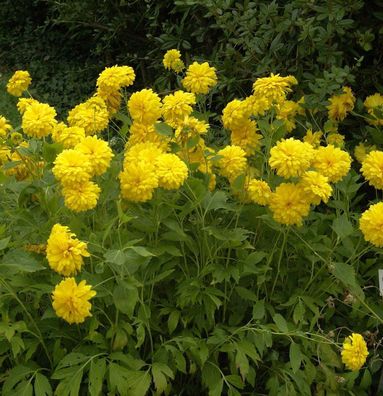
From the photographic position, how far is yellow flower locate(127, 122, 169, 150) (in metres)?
2.33

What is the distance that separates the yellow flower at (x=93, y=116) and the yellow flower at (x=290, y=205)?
684mm

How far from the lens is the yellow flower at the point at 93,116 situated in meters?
2.38

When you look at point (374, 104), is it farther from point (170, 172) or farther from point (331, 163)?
point (170, 172)

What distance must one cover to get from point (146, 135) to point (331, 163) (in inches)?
24.7

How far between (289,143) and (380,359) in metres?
0.89

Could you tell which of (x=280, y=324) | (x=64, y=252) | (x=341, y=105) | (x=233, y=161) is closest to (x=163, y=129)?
(x=233, y=161)

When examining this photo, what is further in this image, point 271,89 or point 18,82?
point 18,82

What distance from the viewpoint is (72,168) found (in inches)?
75.0

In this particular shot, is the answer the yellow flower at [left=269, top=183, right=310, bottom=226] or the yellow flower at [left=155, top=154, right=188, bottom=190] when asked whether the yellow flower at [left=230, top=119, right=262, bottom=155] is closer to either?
the yellow flower at [left=269, top=183, right=310, bottom=226]

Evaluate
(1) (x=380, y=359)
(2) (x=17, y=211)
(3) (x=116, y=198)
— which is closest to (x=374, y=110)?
(1) (x=380, y=359)

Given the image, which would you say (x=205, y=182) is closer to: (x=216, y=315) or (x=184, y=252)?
(x=184, y=252)

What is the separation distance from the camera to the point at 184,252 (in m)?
2.29

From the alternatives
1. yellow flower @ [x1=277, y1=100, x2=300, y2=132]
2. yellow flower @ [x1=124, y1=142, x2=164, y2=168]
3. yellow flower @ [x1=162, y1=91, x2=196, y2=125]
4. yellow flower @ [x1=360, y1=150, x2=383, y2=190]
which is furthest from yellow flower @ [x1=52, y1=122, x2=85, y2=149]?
yellow flower @ [x1=360, y1=150, x2=383, y2=190]

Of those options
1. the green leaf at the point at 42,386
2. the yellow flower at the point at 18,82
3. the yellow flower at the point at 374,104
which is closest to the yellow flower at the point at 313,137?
the yellow flower at the point at 374,104
